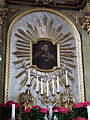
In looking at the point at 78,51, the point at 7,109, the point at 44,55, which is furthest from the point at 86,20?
the point at 7,109

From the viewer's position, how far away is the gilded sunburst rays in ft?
26.5

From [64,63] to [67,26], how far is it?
48.0 inches

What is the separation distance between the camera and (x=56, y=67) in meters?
8.11

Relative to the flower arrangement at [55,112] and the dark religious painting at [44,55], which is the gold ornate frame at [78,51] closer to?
the dark religious painting at [44,55]

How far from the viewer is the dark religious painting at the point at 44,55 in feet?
26.6

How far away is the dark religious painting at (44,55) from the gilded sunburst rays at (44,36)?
0.16 meters

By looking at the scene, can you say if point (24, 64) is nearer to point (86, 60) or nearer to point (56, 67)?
point (56, 67)

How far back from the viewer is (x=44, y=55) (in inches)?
323

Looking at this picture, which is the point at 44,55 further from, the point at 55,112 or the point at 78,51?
the point at 55,112

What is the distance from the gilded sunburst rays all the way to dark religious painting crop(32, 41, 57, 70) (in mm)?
162

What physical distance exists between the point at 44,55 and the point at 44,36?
598 mm

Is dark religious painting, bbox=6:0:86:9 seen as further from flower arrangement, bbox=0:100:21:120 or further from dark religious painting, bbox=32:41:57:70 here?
flower arrangement, bbox=0:100:21:120

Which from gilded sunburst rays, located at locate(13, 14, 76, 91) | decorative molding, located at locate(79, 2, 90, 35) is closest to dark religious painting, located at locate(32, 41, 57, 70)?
gilded sunburst rays, located at locate(13, 14, 76, 91)

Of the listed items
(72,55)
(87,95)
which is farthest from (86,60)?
(87,95)
